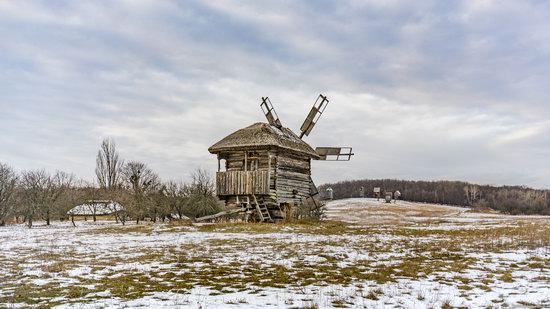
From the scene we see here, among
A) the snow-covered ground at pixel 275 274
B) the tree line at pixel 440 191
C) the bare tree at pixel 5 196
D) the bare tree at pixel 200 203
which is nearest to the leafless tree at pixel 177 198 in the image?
the bare tree at pixel 200 203

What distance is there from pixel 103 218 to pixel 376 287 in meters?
48.7

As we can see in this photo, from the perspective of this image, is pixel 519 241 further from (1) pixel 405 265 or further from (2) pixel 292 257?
(2) pixel 292 257

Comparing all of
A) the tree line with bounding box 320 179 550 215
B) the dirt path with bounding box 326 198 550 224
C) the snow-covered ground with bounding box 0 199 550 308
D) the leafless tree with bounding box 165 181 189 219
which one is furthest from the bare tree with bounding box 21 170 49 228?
the tree line with bounding box 320 179 550 215

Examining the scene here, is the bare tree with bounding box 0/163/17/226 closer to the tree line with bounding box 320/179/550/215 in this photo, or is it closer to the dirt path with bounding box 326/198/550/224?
the dirt path with bounding box 326/198/550/224

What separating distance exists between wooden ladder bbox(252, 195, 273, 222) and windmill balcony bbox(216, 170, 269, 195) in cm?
79

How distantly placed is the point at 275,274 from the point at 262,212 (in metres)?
20.3

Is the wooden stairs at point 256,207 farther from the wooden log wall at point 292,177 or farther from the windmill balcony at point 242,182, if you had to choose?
the wooden log wall at point 292,177

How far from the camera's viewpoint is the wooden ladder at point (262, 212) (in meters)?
29.6

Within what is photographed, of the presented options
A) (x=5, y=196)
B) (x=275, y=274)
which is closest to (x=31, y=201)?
(x=5, y=196)

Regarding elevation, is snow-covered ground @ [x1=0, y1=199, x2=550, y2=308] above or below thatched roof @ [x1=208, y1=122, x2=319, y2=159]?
below

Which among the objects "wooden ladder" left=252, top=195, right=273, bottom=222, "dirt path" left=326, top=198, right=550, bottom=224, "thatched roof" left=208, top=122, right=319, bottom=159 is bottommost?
"dirt path" left=326, top=198, right=550, bottom=224

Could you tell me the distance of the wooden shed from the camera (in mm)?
29719

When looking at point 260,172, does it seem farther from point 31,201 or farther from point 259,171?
point 31,201

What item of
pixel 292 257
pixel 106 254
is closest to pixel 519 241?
pixel 292 257
